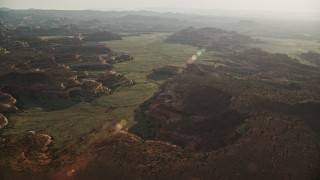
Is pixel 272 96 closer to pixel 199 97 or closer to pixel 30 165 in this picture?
pixel 199 97

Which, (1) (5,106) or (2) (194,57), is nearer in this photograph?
(1) (5,106)

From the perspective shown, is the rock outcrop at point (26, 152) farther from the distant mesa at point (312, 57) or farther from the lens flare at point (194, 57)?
the distant mesa at point (312, 57)

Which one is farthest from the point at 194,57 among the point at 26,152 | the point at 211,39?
the point at 26,152

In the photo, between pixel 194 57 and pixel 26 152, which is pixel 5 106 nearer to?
pixel 26 152

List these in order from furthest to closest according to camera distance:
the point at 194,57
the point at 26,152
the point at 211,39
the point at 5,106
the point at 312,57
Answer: the point at 211,39 < the point at 312,57 < the point at 194,57 < the point at 5,106 < the point at 26,152

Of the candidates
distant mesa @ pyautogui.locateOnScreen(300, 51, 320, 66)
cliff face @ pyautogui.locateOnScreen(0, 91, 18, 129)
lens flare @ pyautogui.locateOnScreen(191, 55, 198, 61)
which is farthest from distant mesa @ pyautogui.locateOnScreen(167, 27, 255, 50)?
cliff face @ pyautogui.locateOnScreen(0, 91, 18, 129)

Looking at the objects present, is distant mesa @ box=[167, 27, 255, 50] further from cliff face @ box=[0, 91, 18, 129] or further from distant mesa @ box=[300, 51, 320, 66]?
cliff face @ box=[0, 91, 18, 129]

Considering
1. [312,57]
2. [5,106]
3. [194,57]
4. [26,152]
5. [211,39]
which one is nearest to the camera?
[26,152]

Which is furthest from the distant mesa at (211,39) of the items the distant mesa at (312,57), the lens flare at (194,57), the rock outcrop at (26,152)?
the rock outcrop at (26,152)

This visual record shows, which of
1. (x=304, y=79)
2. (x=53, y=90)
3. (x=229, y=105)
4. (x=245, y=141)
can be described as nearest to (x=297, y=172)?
(x=245, y=141)

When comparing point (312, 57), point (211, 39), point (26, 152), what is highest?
point (26, 152)
